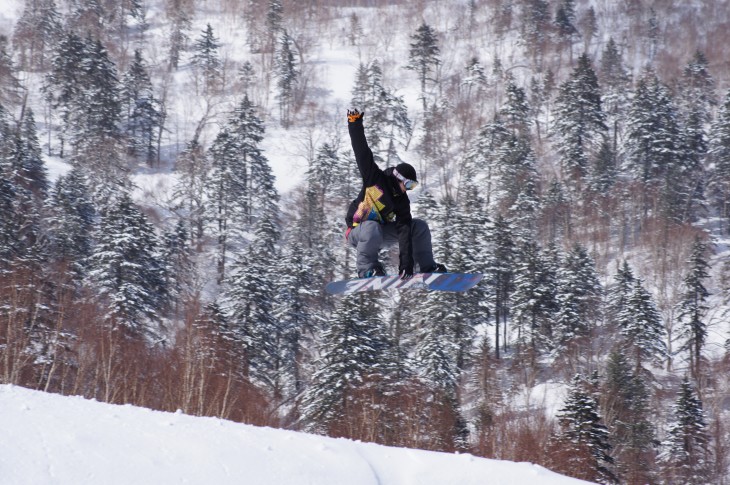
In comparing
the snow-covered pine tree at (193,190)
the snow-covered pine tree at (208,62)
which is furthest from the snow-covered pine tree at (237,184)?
the snow-covered pine tree at (208,62)

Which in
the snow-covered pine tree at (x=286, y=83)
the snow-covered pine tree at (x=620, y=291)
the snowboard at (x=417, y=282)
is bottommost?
the snowboard at (x=417, y=282)

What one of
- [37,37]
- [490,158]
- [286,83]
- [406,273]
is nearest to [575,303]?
[490,158]

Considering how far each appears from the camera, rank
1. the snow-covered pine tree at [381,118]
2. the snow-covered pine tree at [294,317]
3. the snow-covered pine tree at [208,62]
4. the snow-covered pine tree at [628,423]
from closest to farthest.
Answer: the snow-covered pine tree at [628,423] → the snow-covered pine tree at [294,317] → the snow-covered pine tree at [381,118] → the snow-covered pine tree at [208,62]

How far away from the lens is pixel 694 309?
1726 inches

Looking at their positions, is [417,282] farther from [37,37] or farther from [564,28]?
[564,28]

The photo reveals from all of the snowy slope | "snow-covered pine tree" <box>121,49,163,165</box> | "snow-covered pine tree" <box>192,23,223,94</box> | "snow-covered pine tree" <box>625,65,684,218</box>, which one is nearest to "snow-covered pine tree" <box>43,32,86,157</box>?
"snow-covered pine tree" <box>121,49,163,165</box>

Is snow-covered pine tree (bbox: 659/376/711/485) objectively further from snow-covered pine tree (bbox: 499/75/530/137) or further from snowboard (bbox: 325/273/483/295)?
snow-covered pine tree (bbox: 499/75/530/137)

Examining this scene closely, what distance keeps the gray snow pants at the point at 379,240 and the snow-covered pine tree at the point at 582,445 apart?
17158 millimetres

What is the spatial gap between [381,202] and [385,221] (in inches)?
14.1

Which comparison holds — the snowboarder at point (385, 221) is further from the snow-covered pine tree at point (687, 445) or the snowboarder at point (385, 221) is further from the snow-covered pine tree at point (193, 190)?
the snow-covered pine tree at point (193, 190)

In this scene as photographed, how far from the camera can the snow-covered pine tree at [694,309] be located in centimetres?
4341

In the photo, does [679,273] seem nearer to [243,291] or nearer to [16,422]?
[243,291]

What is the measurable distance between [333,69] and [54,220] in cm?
5570

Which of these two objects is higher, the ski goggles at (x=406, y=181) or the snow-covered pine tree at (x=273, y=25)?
the snow-covered pine tree at (x=273, y=25)
